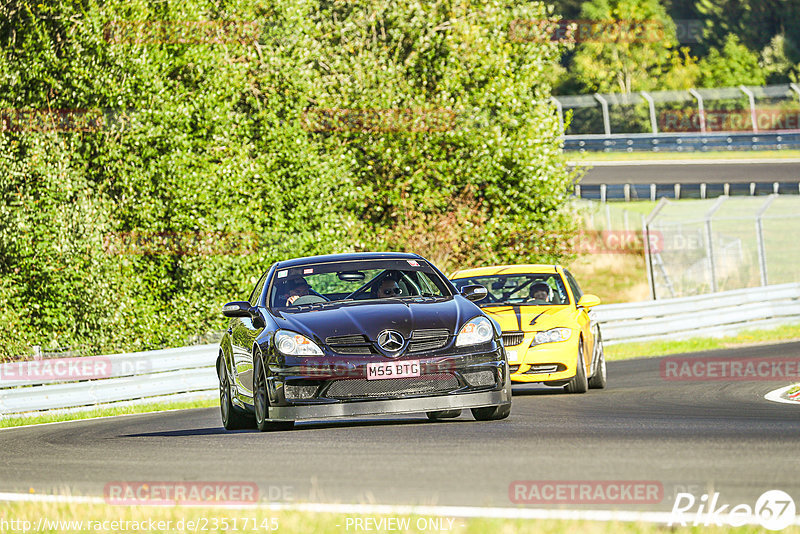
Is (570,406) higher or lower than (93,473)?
lower

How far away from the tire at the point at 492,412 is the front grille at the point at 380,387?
3.35ft

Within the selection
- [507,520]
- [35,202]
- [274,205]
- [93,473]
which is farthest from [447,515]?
[274,205]

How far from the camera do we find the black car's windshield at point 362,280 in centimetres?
1128

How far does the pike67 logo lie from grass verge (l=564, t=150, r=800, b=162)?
152 feet

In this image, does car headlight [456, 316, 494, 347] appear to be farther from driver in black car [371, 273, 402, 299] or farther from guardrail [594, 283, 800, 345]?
guardrail [594, 283, 800, 345]

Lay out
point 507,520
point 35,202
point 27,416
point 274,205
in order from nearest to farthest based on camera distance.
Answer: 1. point 507,520
2. point 27,416
3. point 35,202
4. point 274,205

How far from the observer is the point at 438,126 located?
1159 inches

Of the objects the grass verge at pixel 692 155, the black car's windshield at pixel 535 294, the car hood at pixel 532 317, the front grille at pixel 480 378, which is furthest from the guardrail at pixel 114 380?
the grass verge at pixel 692 155

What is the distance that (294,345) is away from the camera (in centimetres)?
1006

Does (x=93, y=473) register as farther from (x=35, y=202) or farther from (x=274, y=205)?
(x=274, y=205)

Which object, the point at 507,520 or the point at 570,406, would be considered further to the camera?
the point at 570,406

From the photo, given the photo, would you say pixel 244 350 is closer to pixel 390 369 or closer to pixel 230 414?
pixel 230 414

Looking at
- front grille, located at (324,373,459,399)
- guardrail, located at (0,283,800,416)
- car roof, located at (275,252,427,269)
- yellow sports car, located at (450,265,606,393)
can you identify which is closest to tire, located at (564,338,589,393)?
yellow sports car, located at (450,265,606,393)

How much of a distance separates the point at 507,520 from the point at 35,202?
732 inches
